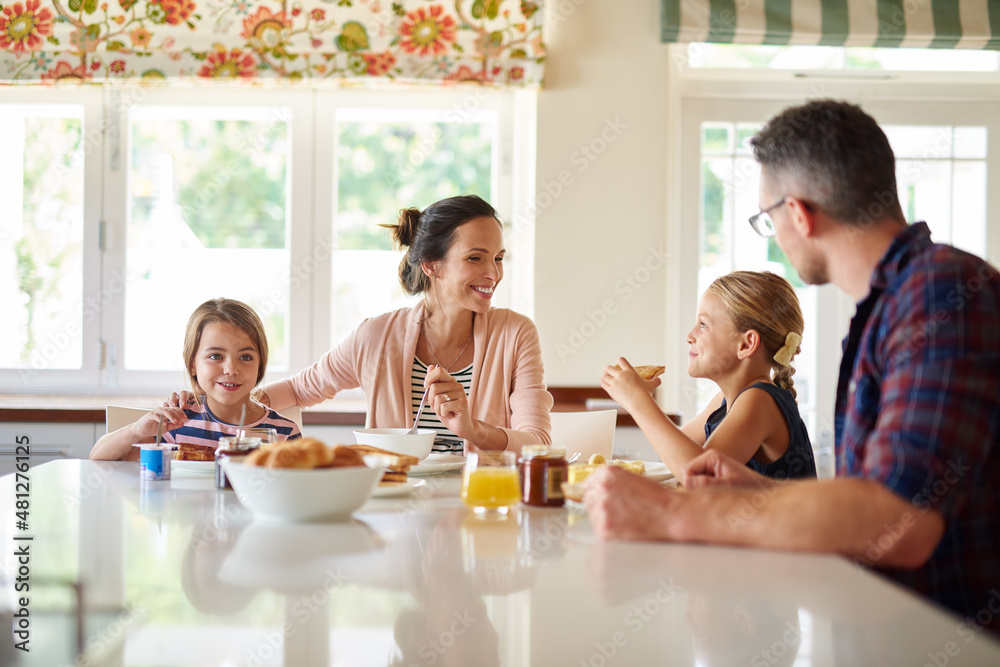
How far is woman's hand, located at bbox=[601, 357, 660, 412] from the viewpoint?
1576 mm

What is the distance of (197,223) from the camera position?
3324 mm

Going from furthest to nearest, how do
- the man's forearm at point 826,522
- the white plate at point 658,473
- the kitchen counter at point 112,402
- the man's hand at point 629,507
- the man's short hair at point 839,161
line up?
the kitchen counter at point 112,402 < the white plate at point 658,473 < the man's short hair at point 839,161 < the man's hand at point 629,507 < the man's forearm at point 826,522

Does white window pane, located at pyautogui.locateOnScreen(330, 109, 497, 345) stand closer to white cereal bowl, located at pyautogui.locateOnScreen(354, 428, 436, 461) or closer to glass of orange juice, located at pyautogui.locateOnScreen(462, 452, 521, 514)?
white cereal bowl, located at pyautogui.locateOnScreen(354, 428, 436, 461)

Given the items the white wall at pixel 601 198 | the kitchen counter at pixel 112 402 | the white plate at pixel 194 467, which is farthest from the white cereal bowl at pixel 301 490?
the white wall at pixel 601 198

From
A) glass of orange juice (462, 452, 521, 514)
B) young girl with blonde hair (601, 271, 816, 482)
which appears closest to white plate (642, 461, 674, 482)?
young girl with blonde hair (601, 271, 816, 482)

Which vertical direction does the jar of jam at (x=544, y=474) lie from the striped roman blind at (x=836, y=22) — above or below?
below

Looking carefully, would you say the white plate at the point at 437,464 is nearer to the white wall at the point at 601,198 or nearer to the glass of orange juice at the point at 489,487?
the glass of orange juice at the point at 489,487

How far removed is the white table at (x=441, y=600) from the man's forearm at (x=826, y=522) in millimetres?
23

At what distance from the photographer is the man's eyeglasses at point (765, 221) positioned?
1.20 meters

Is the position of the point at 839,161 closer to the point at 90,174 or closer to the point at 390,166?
the point at 390,166

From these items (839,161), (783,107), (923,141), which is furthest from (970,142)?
(839,161)

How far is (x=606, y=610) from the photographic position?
76cm

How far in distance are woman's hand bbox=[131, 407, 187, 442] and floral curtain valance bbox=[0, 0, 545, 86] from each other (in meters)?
1.85

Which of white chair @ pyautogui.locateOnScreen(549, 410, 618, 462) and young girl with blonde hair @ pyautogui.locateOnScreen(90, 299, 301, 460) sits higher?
young girl with blonde hair @ pyautogui.locateOnScreen(90, 299, 301, 460)
